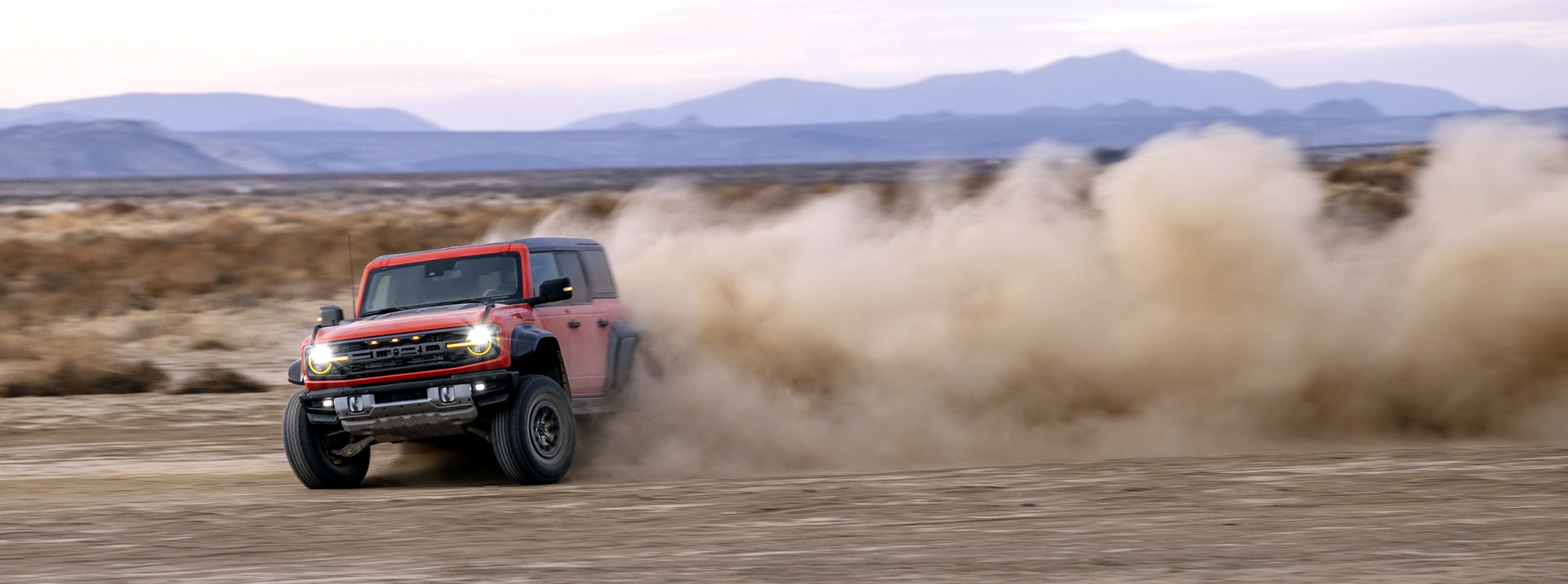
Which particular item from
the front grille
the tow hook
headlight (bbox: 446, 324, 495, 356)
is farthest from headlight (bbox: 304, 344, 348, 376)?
headlight (bbox: 446, 324, 495, 356)

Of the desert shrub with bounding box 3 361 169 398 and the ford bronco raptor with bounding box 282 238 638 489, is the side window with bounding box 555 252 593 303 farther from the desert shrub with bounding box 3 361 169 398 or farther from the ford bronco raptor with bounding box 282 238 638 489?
the desert shrub with bounding box 3 361 169 398

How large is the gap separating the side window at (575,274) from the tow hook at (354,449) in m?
1.92

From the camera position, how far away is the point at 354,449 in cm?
1113

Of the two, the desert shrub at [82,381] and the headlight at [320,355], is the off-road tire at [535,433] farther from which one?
the desert shrub at [82,381]

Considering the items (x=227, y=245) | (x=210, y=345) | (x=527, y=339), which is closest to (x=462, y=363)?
(x=527, y=339)

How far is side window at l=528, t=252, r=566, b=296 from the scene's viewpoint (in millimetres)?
11445

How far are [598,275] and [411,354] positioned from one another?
90.5 inches

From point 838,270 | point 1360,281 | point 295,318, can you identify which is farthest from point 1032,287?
point 295,318

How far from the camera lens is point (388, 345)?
10.5m

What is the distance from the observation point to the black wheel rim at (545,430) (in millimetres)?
10570

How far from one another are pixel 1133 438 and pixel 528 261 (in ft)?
18.2

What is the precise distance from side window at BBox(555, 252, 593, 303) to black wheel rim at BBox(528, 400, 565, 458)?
4.09 feet

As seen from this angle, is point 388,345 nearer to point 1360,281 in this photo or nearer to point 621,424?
point 621,424

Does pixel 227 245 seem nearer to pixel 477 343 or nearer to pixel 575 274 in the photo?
pixel 575 274
